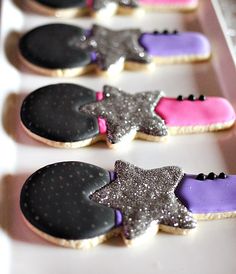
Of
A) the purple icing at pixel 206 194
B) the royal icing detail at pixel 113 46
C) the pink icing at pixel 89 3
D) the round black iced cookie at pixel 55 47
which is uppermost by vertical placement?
the pink icing at pixel 89 3

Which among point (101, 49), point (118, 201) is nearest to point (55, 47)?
point (101, 49)

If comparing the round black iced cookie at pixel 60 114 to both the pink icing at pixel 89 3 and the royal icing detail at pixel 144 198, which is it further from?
the pink icing at pixel 89 3

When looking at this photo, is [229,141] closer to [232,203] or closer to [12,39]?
[232,203]

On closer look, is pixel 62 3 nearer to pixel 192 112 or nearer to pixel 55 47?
pixel 55 47

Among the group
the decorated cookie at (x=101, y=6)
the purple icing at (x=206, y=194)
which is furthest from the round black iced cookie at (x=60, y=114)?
the decorated cookie at (x=101, y=6)

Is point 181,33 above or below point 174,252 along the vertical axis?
above

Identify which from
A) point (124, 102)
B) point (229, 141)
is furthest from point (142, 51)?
point (229, 141)
